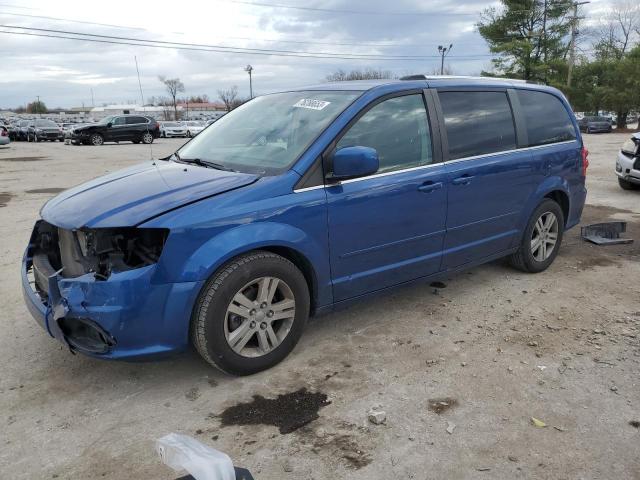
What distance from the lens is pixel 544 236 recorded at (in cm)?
516

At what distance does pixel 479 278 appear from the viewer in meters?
5.07

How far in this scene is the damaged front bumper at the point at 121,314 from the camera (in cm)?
280

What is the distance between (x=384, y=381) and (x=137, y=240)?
66.9 inches

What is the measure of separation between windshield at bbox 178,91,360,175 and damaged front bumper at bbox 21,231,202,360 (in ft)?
3.35

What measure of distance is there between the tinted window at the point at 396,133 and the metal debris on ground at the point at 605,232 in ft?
11.5

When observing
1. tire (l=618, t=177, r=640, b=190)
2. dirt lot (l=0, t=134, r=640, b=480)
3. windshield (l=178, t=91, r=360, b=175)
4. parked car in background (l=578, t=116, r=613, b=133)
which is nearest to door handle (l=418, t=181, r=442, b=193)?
windshield (l=178, t=91, r=360, b=175)

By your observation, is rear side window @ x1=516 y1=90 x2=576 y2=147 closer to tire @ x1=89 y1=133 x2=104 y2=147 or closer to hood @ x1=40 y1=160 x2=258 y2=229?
hood @ x1=40 y1=160 x2=258 y2=229

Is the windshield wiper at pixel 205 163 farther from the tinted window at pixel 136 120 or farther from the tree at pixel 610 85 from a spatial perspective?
the tree at pixel 610 85

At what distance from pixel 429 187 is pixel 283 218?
1.26m

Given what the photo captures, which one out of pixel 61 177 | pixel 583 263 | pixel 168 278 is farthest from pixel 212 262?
pixel 61 177

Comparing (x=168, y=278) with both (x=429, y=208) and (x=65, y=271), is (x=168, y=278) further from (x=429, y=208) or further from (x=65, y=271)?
(x=429, y=208)

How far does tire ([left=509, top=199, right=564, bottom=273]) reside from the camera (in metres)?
4.95

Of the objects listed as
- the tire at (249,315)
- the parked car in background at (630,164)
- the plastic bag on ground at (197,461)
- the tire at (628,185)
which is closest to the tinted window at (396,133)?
the tire at (249,315)

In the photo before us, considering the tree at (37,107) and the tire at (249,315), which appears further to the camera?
the tree at (37,107)
